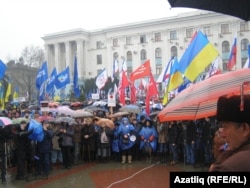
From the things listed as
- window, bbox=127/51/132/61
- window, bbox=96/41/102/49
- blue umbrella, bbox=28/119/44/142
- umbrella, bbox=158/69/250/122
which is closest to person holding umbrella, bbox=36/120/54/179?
blue umbrella, bbox=28/119/44/142

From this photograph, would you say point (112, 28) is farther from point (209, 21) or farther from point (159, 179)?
point (159, 179)

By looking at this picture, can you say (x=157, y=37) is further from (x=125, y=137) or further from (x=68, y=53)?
(x=125, y=137)

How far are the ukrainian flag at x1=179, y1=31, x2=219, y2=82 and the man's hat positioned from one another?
743 cm

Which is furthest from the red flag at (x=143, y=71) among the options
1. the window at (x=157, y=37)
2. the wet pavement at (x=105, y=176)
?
the window at (x=157, y=37)

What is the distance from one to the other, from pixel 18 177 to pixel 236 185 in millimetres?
9576

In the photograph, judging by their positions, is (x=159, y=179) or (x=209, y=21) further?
(x=209, y=21)

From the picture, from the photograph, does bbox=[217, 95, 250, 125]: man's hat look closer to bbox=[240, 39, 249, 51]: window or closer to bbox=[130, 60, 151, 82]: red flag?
bbox=[130, 60, 151, 82]: red flag

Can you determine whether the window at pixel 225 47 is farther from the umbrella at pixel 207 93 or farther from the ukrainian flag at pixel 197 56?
the umbrella at pixel 207 93

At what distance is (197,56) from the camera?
32.1 feet

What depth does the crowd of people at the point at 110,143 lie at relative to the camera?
35.0ft

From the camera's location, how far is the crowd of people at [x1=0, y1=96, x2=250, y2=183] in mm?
10656

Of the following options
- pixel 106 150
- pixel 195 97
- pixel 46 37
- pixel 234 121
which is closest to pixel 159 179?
pixel 106 150

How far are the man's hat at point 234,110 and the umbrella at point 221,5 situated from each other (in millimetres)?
2029

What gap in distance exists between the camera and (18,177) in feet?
34.4
